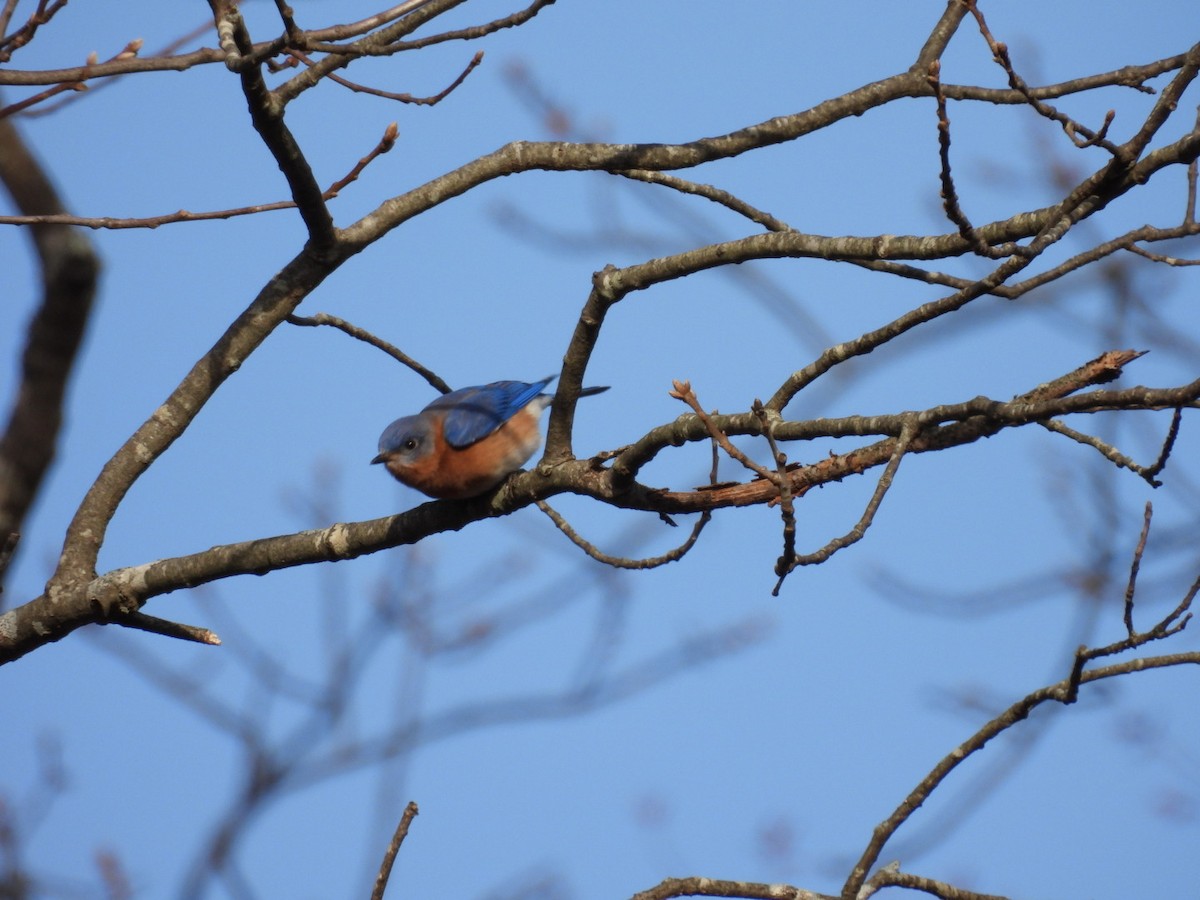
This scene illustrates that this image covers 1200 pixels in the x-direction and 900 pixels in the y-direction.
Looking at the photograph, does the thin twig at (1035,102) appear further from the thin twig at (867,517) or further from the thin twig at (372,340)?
the thin twig at (372,340)

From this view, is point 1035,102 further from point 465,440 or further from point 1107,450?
point 465,440

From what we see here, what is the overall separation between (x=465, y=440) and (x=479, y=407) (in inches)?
19.9

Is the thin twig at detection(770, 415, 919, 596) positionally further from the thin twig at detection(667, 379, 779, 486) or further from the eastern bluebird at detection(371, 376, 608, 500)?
the eastern bluebird at detection(371, 376, 608, 500)

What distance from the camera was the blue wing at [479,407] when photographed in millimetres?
5406

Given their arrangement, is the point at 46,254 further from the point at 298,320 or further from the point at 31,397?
the point at 298,320

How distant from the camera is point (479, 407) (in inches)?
229

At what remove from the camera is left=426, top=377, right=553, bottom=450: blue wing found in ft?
17.7

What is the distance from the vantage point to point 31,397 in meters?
2.23

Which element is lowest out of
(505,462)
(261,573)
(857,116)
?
(261,573)

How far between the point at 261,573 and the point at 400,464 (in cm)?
154

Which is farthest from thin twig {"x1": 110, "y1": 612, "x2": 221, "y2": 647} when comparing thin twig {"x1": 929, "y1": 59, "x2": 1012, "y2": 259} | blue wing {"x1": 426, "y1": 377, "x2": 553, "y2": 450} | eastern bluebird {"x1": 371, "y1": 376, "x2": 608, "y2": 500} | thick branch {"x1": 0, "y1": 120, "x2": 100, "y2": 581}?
thin twig {"x1": 929, "y1": 59, "x2": 1012, "y2": 259}

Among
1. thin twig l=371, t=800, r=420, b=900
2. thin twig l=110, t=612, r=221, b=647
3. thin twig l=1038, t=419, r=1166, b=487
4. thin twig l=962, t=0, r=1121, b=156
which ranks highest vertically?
thin twig l=962, t=0, r=1121, b=156

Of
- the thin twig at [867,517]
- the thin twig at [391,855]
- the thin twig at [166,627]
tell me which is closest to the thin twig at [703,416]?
the thin twig at [867,517]

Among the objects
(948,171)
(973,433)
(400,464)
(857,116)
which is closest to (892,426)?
(973,433)
